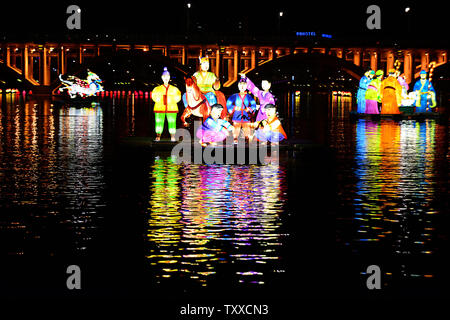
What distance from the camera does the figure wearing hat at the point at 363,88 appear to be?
43875 mm

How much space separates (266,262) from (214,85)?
1628 centimetres

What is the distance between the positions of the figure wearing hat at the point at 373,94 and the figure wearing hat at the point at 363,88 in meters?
0.24

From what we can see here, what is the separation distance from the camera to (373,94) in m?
45.8

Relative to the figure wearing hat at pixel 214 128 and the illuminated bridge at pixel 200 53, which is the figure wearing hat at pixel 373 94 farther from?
the illuminated bridge at pixel 200 53

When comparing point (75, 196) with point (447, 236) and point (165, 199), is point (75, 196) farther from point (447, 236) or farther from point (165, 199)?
point (447, 236)

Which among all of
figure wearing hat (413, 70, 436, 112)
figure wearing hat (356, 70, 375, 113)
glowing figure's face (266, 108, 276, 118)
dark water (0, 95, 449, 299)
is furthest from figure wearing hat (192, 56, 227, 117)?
figure wearing hat (413, 70, 436, 112)

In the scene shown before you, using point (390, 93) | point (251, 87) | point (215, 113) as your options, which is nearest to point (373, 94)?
point (390, 93)

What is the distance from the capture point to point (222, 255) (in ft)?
39.3

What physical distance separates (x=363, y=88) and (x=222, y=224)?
32.6m

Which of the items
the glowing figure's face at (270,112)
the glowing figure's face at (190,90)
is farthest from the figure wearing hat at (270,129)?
the glowing figure's face at (190,90)

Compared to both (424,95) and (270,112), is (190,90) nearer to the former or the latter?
(270,112)

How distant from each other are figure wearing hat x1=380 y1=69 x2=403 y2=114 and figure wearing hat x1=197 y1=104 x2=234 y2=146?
20.8m

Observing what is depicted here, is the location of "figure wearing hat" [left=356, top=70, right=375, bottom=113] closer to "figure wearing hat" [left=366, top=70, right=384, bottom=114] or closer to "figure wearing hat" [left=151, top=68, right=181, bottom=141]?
"figure wearing hat" [left=366, top=70, right=384, bottom=114]
